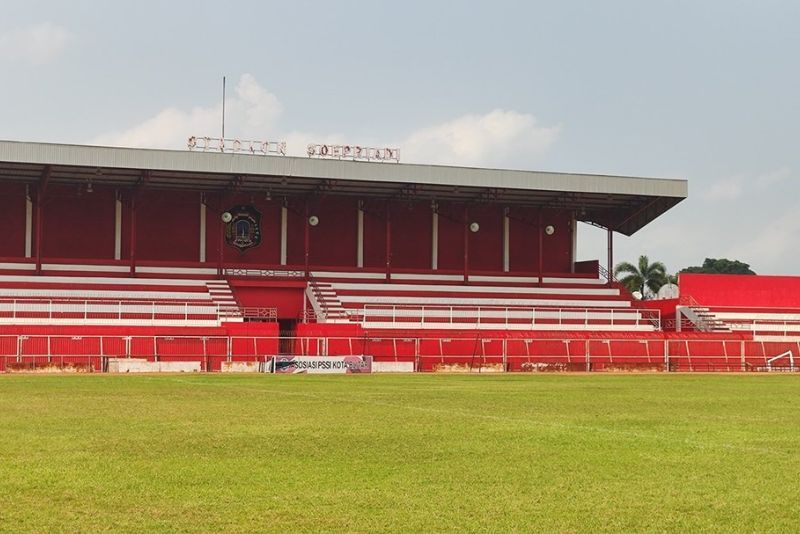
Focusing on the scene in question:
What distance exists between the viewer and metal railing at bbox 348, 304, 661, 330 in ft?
189

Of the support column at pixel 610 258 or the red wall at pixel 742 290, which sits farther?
the support column at pixel 610 258

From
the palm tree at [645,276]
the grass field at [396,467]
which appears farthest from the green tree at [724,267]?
the grass field at [396,467]

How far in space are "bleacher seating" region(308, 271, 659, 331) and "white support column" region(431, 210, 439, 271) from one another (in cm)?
183

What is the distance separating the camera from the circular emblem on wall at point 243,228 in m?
64.5

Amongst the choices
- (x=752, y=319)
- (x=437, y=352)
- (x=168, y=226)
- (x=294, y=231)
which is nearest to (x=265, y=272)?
(x=294, y=231)

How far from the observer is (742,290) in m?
70.0

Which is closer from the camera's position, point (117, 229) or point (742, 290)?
point (117, 229)

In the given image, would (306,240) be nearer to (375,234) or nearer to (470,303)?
(375,234)

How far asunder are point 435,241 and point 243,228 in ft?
39.4

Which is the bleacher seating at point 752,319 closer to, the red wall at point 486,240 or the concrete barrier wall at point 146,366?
the red wall at point 486,240

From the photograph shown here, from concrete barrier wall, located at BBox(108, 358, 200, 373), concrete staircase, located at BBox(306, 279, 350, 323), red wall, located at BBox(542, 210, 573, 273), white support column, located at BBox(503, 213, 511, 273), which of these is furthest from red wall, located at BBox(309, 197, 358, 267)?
concrete barrier wall, located at BBox(108, 358, 200, 373)

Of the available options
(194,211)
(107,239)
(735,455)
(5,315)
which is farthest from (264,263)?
(735,455)

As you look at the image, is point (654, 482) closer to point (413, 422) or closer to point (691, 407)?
point (413, 422)

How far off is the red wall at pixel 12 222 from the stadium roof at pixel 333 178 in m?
1.38
